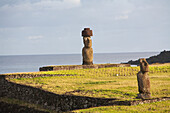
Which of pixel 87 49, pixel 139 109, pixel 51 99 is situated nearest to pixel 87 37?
pixel 87 49

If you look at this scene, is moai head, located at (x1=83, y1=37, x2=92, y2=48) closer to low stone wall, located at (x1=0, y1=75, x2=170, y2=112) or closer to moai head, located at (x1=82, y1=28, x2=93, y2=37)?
moai head, located at (x1=82, y1=28, x2=93, y2=37)

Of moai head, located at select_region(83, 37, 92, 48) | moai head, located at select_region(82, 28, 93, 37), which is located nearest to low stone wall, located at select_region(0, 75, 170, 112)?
moai head, located at select_region(83, 37, 92, 48)

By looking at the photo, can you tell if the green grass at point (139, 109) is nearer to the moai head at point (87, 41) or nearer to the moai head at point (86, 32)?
the moai head at point (87, 41)

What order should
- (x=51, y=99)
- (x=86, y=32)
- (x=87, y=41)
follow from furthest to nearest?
1. (x=86, y=32)
2. (x=87, y=41)
3. (x=51, y=99)

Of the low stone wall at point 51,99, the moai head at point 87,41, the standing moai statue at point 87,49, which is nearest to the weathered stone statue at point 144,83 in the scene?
the low stone wall at point 51,99

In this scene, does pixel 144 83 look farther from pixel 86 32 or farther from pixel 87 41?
pixel 86 32

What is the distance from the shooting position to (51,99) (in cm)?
2244

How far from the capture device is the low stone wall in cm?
1887

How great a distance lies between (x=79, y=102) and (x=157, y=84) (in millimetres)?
7997

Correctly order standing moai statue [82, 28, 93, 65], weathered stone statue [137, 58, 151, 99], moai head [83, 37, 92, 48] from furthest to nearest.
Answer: standing moai statue [82, 28, 93, 65] → moai head [83, 37, 92, 48] → weathered stone statue [137, 58, 151, 99]

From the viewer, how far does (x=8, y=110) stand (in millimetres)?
22531

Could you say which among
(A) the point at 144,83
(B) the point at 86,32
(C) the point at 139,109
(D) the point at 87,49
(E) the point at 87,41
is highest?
(B) the point at 86,32

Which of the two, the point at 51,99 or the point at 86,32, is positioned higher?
the point at 86,32

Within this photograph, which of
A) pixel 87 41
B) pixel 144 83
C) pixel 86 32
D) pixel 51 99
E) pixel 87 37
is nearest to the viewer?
pixel 144 83
